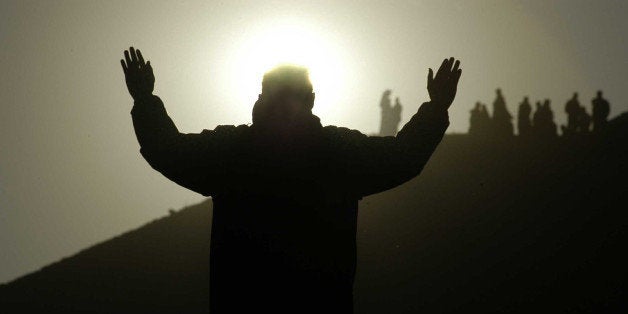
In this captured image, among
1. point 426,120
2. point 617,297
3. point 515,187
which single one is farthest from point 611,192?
point 426,120

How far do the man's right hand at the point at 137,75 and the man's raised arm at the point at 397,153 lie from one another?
1129mm

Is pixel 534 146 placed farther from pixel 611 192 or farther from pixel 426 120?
pixel 426 120

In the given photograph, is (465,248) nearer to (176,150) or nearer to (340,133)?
(340,133)

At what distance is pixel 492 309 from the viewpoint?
27.2 metres

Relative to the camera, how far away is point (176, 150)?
3.92 meters

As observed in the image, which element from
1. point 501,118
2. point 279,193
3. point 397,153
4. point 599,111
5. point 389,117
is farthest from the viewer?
point 389,117

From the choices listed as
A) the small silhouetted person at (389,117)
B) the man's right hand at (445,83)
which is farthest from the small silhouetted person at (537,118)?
the man's right hand at (445,83)

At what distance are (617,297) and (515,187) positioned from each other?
10.2 meters

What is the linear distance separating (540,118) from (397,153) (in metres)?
33.7

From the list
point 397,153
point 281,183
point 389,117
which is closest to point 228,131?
point 281,183

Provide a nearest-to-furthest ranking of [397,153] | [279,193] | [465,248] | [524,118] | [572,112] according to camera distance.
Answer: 1. [279,193]
2. [397,153]
3. [465,248]
4. [572,112]
5. [524,118]

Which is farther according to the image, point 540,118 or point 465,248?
point 540,118

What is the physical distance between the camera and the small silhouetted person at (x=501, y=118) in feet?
117

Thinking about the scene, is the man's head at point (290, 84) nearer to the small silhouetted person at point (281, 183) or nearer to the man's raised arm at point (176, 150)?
the small silhouetted person at point (281, 183)
